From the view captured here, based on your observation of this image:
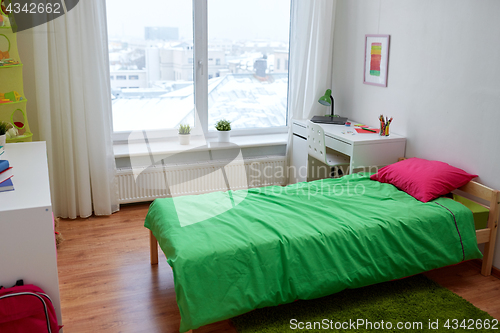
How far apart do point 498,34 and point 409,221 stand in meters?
1.28

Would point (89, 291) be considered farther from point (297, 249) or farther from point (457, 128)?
point (457, 128)

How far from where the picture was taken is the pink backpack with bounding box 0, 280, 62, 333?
5.71 feet

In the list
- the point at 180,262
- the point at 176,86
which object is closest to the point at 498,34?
the point at 180,262

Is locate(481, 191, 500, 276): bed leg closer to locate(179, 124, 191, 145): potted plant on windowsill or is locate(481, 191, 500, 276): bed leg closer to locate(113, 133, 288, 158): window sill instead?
locate(113, 133, 288, 158): window sill

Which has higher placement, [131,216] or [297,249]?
[297,249]

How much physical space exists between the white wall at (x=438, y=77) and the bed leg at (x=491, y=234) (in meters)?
0.06

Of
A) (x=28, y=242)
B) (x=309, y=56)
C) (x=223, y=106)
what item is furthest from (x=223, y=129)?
(x=28, y=242)

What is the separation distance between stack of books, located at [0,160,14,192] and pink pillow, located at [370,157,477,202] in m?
2.35

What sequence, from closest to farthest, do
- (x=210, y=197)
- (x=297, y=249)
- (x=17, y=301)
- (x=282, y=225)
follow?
(x=17, y=301)
(x=297, y=249)
(x=282, y=225)
(x=210, y=197)

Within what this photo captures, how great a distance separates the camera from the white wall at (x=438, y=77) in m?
2.88

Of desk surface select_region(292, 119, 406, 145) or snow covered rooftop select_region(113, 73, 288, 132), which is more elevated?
snow covered rooftop select_region(113, 73, 288, 132)

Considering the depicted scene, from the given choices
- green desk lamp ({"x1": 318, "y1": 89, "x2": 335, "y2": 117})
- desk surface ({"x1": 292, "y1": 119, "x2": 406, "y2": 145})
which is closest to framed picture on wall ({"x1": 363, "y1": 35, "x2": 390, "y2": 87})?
green desk lamp ({"x1": 318, "y1": 89, "x2": 335, "y2": 117})

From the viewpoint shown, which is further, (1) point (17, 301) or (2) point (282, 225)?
(2) point (282, 225)

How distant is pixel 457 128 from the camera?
123 inches
